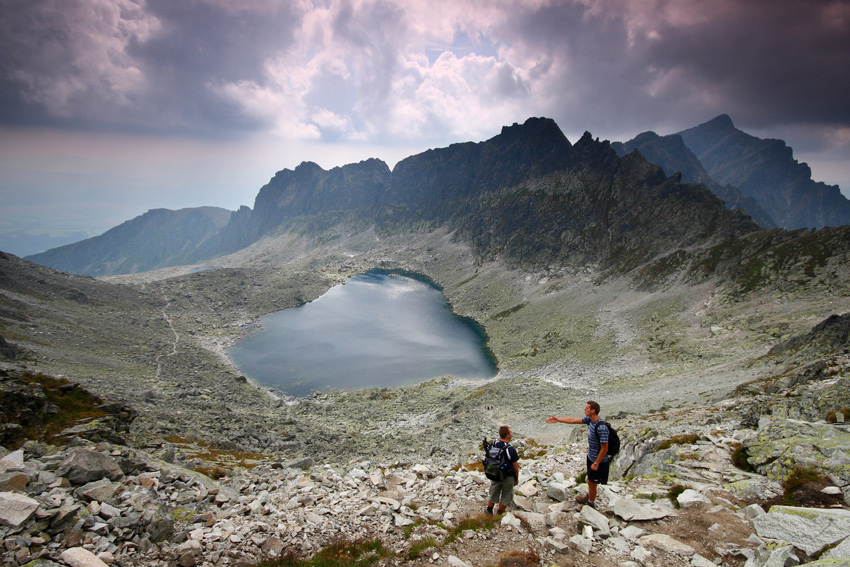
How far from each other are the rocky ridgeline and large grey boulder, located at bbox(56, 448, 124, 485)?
1.2 inches

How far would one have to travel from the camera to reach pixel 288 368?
249 feet

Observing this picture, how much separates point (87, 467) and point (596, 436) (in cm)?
1565

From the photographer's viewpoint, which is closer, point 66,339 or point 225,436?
point 225,436

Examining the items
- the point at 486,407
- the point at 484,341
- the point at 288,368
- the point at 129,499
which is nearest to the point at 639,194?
the point at 484,341

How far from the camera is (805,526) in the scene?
7734 mm

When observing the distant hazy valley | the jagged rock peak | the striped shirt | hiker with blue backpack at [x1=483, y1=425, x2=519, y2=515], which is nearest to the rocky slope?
hiker with blue backpack at [x1=483, y1=425, x2=519, y2=515]

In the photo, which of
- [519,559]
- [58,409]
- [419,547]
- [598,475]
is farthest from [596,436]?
[58,409]

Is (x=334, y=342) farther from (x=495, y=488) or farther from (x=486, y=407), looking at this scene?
(x=495, y=488)

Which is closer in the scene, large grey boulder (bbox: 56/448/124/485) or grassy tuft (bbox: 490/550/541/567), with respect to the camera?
grassy tuft (bbox: 490/550/541/567)

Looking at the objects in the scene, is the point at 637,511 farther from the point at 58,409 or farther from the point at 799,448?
the point at 58,409

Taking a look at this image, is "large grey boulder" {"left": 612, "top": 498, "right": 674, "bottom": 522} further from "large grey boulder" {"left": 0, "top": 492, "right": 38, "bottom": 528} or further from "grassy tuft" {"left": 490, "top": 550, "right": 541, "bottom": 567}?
"large grey boulder" {"left": 0, "top": 492, "right": 38, "bottom": 528}

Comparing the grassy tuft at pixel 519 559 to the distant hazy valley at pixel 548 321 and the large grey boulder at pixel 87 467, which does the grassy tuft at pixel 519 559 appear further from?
the distant hazy valley at pixel 548 321

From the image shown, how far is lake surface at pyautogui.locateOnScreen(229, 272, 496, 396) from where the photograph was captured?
70.9m

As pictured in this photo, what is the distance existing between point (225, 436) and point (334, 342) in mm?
59144
